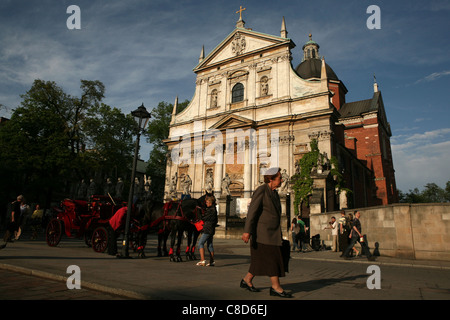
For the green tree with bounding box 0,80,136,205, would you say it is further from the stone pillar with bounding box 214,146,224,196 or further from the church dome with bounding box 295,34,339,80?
the church dome with bounding box 295,34,339,80

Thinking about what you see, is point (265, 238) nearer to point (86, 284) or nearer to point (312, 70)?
point (86, 284)

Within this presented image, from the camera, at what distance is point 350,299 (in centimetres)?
382

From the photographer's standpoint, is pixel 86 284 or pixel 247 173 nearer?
pixel 86 284

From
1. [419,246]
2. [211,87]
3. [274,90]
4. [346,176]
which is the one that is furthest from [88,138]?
[419,246]

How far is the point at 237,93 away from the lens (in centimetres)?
3219

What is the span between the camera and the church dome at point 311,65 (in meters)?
42.8

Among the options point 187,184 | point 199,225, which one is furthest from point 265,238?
point 187,184

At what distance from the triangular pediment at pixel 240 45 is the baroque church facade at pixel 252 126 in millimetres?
95

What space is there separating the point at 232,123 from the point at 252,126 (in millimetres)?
2215

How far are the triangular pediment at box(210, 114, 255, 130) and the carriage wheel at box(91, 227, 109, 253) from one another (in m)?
21.5

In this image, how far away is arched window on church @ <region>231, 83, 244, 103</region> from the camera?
31875 mm
